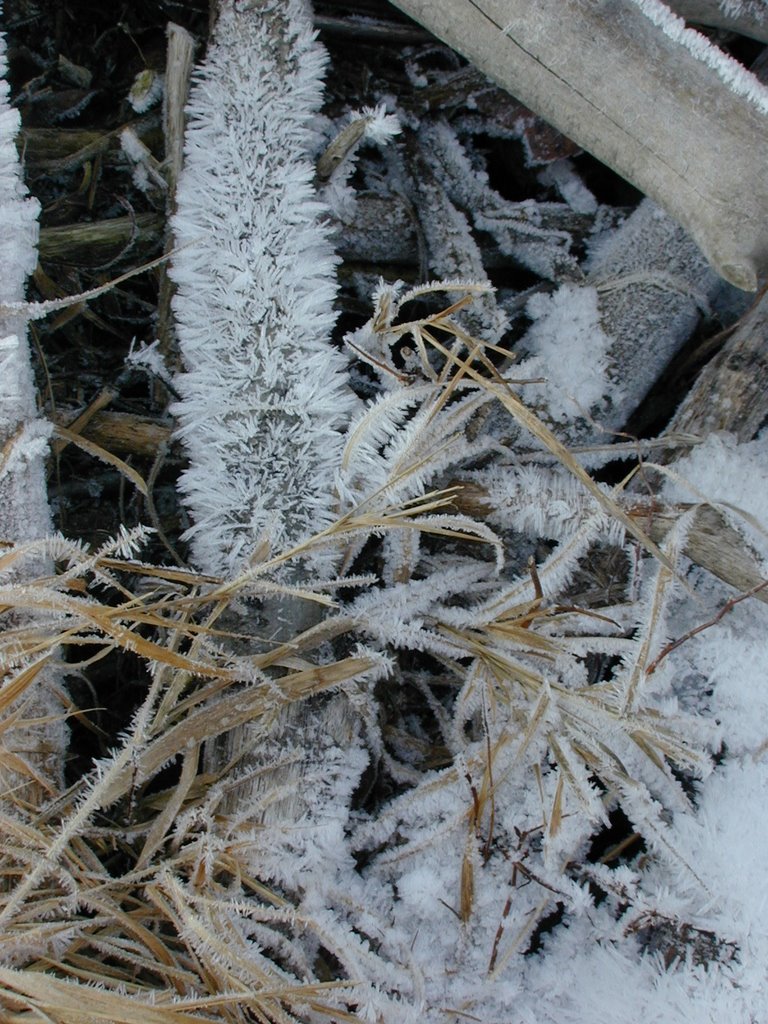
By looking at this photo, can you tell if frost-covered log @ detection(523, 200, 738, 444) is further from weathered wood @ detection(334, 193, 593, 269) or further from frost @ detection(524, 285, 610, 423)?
weathered wood @ detection(334, 193, 593, 269)

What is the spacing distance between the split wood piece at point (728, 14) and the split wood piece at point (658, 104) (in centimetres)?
31

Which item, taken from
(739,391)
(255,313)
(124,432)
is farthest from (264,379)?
(739,391)

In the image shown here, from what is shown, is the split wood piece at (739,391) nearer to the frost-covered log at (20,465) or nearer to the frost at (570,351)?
the frost at (570,351)

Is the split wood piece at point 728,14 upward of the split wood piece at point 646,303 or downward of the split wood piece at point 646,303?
upward

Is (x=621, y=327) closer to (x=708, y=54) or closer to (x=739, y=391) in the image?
(x=739, y=391)

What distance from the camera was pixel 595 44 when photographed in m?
1.05

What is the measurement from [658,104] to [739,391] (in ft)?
1.47

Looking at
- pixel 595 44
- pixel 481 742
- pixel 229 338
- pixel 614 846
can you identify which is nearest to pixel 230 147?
pixel 229 338

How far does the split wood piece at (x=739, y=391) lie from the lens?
49.1 inches

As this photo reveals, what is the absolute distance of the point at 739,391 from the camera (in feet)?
4.10

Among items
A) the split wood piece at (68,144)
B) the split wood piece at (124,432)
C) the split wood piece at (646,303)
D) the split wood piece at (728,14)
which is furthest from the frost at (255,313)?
the split wood piece at (728,14)

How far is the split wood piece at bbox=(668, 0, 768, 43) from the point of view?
50.5 inches

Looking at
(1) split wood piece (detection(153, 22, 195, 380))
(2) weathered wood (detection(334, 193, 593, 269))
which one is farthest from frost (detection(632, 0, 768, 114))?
(1) split wood piece (detection(153, 22, 195, 380))

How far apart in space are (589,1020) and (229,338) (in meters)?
1.04
